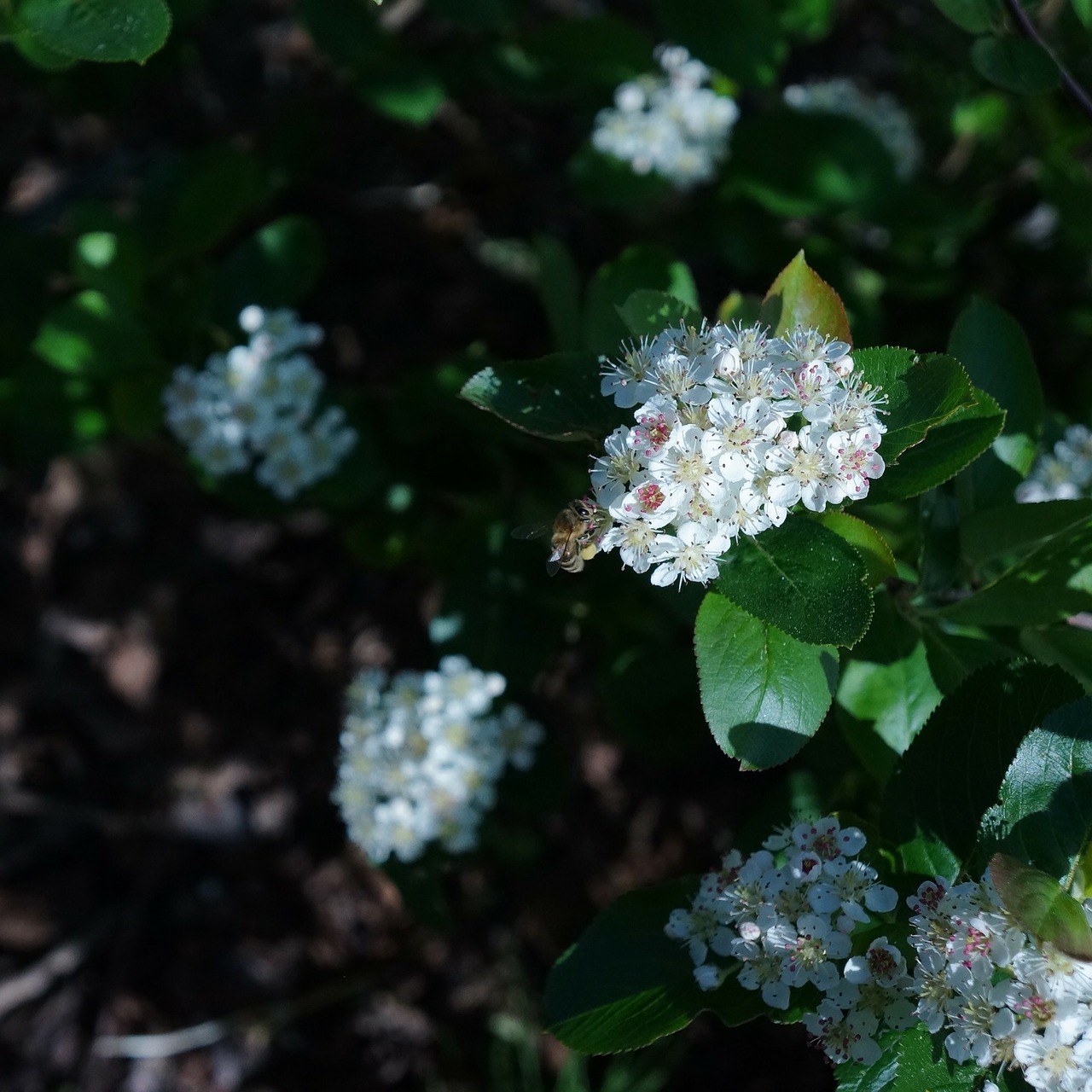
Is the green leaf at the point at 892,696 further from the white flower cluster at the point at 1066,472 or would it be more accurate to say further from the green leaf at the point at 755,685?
the white flower cluster at the point at 1066,472

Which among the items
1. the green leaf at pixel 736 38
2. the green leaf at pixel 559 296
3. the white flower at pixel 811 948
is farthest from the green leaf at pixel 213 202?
the white flower at pixel 811 948

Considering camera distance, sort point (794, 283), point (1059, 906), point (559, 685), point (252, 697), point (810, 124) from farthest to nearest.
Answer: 1. point (252, 697)
2. point (559, 685)
3. point (810, 124)
4. point (794, 283)
5. point (1059, 906)

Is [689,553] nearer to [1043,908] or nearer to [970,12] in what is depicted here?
[1043,908]

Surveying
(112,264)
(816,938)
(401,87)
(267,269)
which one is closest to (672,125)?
(401,87)

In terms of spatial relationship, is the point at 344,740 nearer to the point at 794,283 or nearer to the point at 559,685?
the point at 559,685

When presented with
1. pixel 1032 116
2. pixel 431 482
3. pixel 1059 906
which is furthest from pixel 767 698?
pixel 1032 116

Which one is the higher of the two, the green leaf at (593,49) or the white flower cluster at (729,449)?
the white flower cluster at (729,449)
